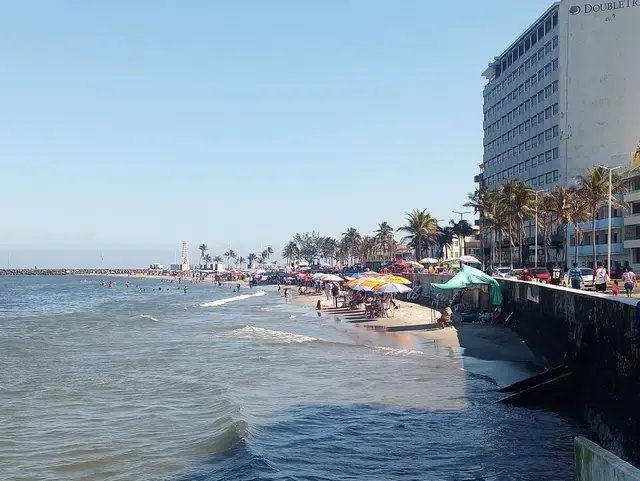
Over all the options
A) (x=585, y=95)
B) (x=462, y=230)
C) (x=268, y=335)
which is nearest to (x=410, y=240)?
(x=462, y=230)

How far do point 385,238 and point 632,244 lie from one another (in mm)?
86112

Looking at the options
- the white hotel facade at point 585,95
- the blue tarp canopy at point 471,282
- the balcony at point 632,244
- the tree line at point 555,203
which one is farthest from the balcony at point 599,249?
the blue tarp canopy at point 471,282

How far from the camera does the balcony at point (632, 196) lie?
53.2 m

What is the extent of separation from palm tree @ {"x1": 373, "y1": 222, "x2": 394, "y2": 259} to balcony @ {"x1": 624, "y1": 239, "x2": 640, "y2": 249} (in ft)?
277

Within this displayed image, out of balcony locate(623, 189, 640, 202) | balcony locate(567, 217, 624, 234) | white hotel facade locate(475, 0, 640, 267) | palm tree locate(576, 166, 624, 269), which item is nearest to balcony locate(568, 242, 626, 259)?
white hotel facade locate(475, 0, 640, 267)

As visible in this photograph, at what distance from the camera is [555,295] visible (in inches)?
818

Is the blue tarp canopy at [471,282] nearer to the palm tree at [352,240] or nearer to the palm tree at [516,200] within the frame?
the palm tree at [516,200]

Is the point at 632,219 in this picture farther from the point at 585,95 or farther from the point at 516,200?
the point at 585,95

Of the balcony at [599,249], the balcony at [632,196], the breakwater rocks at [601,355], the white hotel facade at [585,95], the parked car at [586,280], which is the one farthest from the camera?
the white hotel facade at [585,95]

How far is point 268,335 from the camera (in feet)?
116

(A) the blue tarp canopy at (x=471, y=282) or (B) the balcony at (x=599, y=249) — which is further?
(B) the balcony at (x=599, y=249)

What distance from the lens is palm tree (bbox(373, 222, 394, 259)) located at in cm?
13862

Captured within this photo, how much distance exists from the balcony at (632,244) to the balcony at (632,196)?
3.19m

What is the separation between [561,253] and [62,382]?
2378 inches
